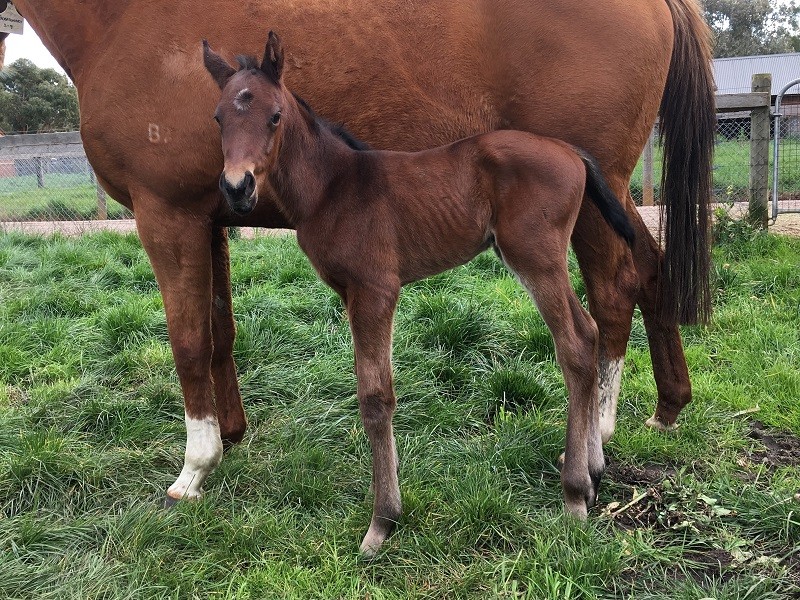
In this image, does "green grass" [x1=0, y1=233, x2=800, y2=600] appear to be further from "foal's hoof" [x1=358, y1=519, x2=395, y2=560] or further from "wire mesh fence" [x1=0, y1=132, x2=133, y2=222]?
"wire mesh fence" [x1=0, y1=132, x2=133, y2=222]

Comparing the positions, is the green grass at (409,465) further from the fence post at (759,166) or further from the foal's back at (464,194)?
the fence post at (759,166)

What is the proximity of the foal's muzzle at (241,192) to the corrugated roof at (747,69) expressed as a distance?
3123 cm

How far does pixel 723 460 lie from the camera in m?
2.87

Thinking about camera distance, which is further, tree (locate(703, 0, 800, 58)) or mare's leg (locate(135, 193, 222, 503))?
tree (locate(703, 0, 800, 58))

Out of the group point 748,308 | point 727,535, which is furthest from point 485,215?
point 748,308

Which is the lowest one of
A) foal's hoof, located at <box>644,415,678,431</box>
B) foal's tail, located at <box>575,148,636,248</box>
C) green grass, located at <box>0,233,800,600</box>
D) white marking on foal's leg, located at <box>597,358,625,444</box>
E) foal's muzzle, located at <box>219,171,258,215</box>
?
foal's hoof, located at <box>644,415,678,431</box>

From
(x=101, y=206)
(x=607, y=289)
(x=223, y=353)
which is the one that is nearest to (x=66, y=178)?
(x=101, y=206)

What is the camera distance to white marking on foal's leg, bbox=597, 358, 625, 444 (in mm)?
2979

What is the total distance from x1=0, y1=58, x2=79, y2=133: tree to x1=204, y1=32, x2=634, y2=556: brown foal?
83.8 feet

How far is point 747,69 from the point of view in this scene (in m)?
29.7

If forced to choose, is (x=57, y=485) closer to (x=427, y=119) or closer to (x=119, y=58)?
(x=119, y=58)

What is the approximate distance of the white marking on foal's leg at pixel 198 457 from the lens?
111 inches

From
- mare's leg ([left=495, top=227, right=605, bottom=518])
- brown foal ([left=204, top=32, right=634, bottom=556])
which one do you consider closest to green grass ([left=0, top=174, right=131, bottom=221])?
brown foal ([left=204, top=32, right=634, bottom=556])

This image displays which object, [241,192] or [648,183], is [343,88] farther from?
[648,183]
